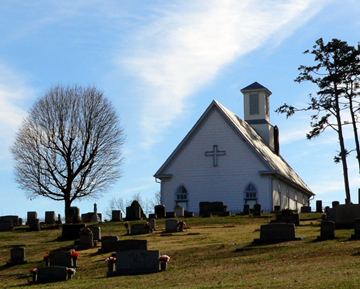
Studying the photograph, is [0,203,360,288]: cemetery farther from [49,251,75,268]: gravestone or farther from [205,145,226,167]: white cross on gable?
[205,145,226,167]: white cross on gable

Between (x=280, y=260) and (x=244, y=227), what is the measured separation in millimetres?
13498

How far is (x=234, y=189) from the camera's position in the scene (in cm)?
5166

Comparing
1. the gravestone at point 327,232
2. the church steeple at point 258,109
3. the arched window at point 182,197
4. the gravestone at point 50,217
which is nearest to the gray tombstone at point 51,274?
the gravestone at point 327,232

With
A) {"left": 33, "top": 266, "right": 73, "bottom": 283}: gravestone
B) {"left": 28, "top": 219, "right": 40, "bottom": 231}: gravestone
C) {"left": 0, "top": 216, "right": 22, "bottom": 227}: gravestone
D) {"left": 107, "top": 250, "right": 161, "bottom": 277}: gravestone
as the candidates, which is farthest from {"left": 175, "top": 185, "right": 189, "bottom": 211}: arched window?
{"left": 33, "top": 266, "right": 73, "bottom": 283}: gravestone

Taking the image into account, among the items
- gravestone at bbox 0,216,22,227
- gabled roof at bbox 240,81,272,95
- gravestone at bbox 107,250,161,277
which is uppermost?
gabled roof at bbox 240,81,272,95

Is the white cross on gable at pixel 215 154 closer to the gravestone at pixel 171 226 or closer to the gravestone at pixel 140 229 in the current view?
the gravestone at pixel 171 226

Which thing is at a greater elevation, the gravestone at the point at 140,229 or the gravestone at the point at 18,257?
the gravestone at the point at 140,229

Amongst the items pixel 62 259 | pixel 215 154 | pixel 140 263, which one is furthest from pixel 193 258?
pixel 215 154

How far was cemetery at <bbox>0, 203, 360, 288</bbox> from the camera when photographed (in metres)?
18.3

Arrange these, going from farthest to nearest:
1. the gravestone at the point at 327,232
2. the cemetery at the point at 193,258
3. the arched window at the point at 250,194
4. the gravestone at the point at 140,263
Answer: the arched window at the point at 250,194 → the gravestone at the point at 327,232 → the gravestone at the point at 140,263 → the cemetery at the point at 193,258

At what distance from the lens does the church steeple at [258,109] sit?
210 ft

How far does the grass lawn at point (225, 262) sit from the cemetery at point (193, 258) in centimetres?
2

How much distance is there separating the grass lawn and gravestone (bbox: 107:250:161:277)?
0.51 metres

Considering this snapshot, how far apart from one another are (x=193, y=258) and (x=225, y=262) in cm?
205
